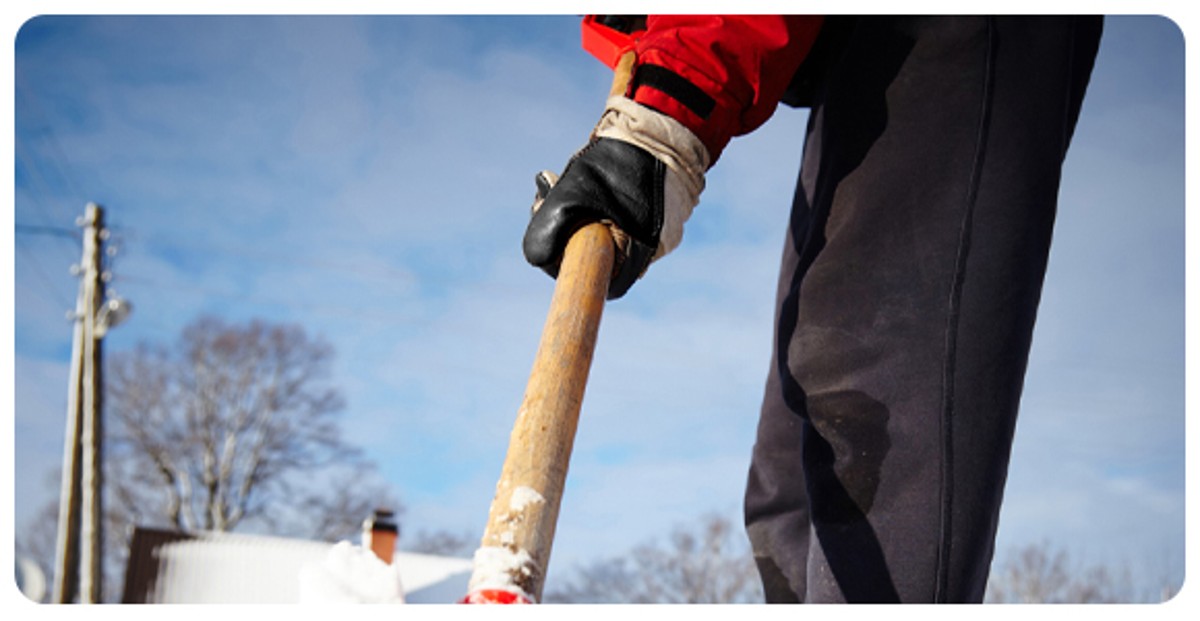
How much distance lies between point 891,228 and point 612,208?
1.49 feet

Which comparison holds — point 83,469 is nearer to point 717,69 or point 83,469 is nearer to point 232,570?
point 232,570

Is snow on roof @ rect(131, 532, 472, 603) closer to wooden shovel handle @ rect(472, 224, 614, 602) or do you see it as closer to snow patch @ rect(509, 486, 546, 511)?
wooden shovel handle @ rect(472, 224, 614, 602)

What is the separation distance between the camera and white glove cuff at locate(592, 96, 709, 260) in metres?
1.38

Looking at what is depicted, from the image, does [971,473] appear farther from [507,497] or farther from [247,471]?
[247,471]

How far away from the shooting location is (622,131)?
4.56 ft

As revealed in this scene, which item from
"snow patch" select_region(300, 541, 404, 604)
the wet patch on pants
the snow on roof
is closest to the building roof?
the snow on roof

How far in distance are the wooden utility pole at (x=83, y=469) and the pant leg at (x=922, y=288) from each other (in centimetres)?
1261

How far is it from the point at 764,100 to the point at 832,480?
59 cm

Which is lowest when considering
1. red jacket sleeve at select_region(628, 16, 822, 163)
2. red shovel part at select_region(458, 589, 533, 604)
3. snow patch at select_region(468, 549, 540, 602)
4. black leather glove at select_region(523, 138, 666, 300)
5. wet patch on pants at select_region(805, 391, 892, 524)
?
red shovel part at select_region(458, 589, 533, 604)

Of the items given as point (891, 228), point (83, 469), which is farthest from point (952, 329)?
point (83, 469)

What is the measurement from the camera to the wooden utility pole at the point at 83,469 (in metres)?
12.2

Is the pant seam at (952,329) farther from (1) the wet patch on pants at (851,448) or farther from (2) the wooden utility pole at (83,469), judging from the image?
(2) the wooden utility pole at (83,469)

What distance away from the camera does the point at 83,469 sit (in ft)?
41.9
